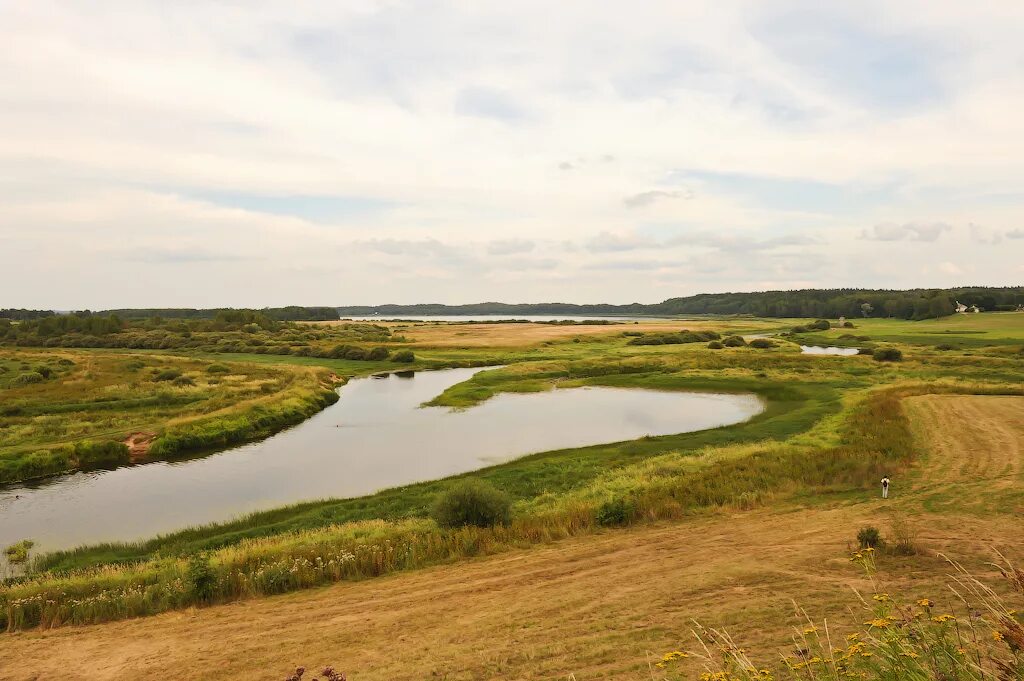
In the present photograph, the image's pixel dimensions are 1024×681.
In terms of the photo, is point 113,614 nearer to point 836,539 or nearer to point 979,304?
point 836,539

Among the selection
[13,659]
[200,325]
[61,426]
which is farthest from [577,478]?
[200,325]

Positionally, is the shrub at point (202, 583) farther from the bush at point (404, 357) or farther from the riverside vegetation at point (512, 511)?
the bush at point (404, 357)

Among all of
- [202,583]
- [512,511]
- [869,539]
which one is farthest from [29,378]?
[869,539]

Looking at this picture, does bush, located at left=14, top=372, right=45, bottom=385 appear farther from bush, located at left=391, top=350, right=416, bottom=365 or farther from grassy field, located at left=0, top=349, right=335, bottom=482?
bush, located at left=391, top=350, right=416, bottom=365

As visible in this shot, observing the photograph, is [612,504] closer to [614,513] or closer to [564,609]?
[614,513]

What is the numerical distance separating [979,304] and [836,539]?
17404cm

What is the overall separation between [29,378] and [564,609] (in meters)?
66.0

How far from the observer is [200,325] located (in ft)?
436

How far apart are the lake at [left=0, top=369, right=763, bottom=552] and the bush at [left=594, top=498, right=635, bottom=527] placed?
460 inches

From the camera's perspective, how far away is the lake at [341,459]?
79.8 feet

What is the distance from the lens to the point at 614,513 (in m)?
18.6

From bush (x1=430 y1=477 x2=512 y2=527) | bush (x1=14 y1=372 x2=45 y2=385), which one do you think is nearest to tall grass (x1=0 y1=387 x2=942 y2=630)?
bush (x1=430 y1=477 x2=512 y2=527)

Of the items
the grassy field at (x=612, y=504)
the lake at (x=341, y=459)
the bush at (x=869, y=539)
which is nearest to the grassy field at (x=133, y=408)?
the lake at (x=341, y=459)

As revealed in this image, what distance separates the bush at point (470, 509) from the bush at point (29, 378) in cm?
5785
